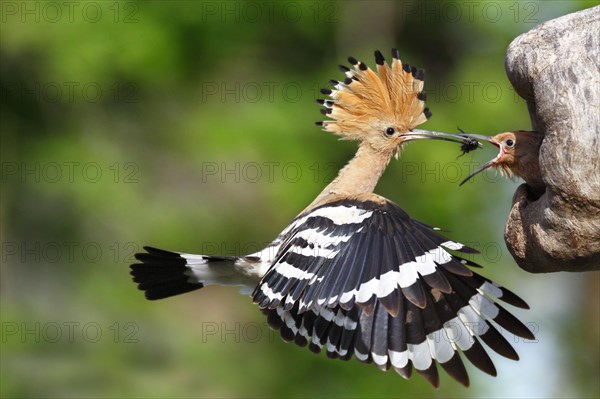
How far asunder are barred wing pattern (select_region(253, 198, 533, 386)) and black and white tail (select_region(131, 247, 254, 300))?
39 centimetres

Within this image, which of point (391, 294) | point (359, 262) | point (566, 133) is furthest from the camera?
point (359, 262)

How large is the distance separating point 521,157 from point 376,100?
0.86 meters

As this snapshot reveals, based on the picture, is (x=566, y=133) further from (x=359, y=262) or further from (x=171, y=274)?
(x=171, y=274)

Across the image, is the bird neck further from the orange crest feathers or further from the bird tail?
the bird tail

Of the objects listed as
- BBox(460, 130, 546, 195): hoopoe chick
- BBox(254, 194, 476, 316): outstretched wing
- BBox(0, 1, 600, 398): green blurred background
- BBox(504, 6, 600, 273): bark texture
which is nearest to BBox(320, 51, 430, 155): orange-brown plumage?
BBox(254, 194, 476, 316): outstretched wing

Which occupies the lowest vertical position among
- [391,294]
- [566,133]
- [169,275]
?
[169,275]

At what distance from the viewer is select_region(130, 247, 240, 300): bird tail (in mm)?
4055

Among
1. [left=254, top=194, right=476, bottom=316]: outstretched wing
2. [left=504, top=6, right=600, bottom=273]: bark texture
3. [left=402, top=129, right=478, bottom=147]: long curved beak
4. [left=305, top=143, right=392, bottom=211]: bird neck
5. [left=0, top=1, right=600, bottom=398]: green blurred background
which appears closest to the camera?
[left=504, top=6, right=600, bottom=273]: bark texture

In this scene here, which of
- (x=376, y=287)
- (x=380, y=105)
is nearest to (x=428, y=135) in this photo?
(x=380, y=105)

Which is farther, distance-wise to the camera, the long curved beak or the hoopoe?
the long curved beak

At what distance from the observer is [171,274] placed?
4141 millimetres

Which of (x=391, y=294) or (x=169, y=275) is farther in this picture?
(x=169, y=275)

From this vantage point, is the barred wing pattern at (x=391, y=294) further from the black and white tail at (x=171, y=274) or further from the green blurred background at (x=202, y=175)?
the green blurred background at (x=202, y=175)

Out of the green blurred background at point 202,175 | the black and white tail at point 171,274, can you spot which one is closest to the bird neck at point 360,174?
the black and white tail at point 171,274
